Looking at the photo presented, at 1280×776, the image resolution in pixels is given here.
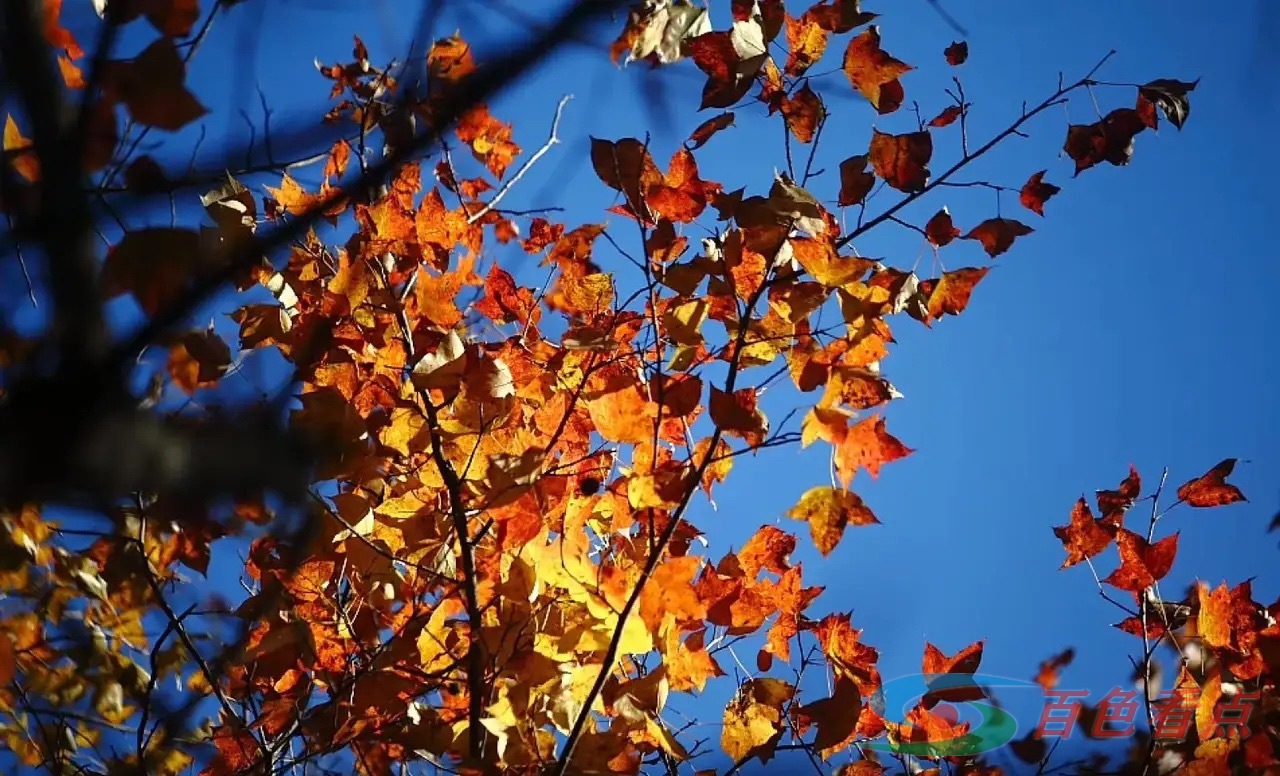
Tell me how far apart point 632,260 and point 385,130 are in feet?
1.73

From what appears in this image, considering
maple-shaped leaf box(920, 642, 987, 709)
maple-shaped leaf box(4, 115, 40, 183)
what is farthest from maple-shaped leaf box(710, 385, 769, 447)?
maple-shaped leaf box(920, 642, 987, 709)

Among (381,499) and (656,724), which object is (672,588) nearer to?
(656,724)

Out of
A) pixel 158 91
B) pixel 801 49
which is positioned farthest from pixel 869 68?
pixel 158 91

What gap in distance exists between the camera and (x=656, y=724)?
198 centimetres

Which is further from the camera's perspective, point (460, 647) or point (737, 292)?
point (460, 647)

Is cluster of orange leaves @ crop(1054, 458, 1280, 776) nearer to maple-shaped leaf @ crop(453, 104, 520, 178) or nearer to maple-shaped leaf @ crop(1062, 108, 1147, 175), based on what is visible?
maple-shaped leaf @ crop(1062, 108, 1147, 175)

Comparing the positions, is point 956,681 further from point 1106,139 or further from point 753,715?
point 1106,139

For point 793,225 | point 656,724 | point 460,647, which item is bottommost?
point 656,724

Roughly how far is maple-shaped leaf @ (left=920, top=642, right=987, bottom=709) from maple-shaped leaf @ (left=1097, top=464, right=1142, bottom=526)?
0.58 m

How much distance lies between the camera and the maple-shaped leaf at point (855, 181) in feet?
6.50

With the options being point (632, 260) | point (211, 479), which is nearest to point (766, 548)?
point (632, 260)

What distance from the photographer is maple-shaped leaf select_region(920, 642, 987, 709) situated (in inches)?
102

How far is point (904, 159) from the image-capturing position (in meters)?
1.95

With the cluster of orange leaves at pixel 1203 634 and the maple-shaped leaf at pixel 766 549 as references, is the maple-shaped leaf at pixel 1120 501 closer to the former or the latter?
the cluster of orange leaves at pixel 1203 634
